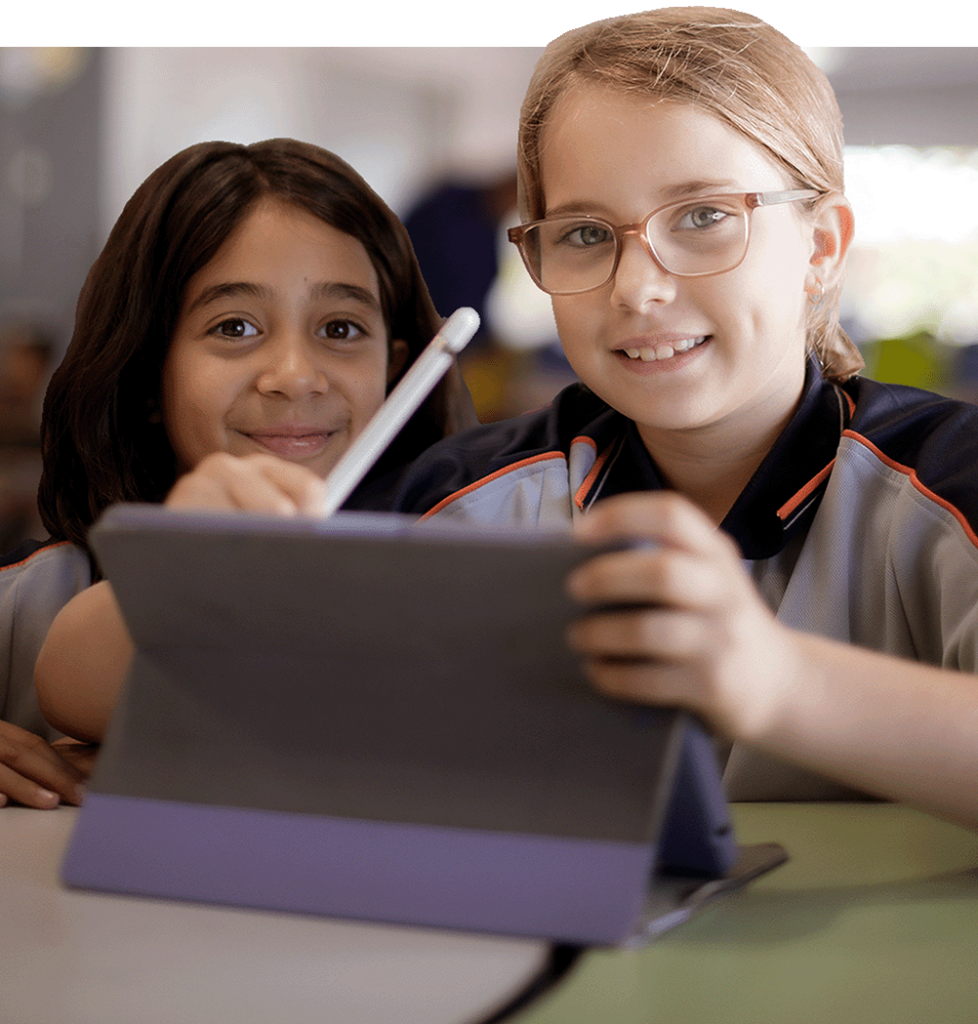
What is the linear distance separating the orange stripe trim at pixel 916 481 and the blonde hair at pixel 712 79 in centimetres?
21

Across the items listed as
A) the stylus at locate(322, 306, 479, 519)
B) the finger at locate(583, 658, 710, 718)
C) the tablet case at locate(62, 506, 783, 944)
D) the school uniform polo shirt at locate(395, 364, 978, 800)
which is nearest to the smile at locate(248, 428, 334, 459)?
the school uniform polo shirt at locate(395, 364, 978, 800)

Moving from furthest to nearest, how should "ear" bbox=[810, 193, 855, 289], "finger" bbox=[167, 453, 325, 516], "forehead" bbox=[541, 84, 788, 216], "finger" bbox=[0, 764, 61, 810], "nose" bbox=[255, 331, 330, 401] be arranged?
"nose" bbox=[255, 331, 330, 401] → "ear" bbox=[810, 193, 855, 289] → "forehead" bbox=[541, 84, 788, 216] → "finger" bbox=[0, 764, 61, 810] → "finger" bbox=[167, 453, 325, 516]

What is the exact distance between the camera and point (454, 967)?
1.45ft

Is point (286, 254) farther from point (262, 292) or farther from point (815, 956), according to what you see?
point (815, 956)

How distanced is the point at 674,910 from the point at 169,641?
272 mm

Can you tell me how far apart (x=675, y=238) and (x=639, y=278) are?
0.16ft

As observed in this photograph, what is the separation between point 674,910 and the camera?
0.52 meters

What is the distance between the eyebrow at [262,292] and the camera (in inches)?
48.0

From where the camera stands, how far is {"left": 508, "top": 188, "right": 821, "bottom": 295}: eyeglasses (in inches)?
35.2

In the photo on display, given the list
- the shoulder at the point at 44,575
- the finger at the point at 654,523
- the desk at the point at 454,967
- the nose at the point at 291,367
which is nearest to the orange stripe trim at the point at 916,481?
the desk at the point at 454,967

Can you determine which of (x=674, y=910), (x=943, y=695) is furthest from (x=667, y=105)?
(x=674, y=910)

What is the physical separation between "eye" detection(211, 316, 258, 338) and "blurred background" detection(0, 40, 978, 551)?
1.95 metres

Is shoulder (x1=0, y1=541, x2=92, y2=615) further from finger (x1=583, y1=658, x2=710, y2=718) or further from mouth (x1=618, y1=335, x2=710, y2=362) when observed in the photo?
finger (x1=583, y1=658, x2=710, y2=718)

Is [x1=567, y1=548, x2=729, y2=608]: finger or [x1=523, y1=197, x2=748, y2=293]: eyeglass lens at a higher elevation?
[x1=523, y1=197, x2=748, y2=293]: eyeglass lens
